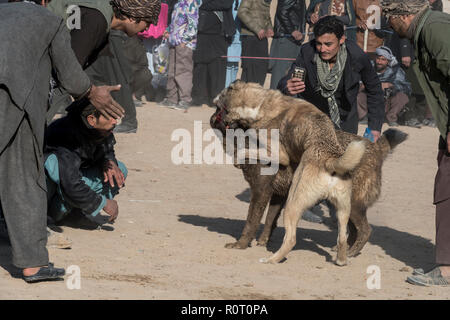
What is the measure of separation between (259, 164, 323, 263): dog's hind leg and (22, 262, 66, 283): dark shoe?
5.79 feet

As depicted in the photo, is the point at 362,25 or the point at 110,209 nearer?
the point at 110,209

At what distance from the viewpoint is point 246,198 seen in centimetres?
935

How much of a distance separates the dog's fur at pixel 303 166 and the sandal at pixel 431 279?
1.97ft

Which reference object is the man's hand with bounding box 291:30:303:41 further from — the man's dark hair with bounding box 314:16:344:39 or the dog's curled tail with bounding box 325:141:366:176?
the dog's curled tail with bounding box 325:141:366:176

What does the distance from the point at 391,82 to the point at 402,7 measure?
939 centimetres

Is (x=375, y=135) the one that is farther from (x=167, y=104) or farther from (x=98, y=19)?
(x=167, y=104)

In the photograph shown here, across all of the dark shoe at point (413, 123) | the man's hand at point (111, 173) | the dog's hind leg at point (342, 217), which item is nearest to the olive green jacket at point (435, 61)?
the dog's hind leg at point (342, 217)

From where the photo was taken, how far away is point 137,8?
Result: 6051mm

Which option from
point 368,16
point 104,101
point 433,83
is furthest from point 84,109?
point 368,16

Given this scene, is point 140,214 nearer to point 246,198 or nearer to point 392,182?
point 246,198

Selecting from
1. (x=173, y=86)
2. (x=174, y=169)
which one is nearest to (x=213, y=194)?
(x=174, y=169)

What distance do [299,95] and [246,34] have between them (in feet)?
28.2

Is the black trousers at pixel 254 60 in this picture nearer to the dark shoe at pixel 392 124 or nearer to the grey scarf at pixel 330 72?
the dark shoe at pixel 392 124

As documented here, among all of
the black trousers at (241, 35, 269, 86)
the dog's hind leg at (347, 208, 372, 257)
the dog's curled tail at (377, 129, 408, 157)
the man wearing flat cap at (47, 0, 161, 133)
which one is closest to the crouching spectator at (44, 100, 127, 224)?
the man wearing flat cap at (47, 0, 161, 133)
